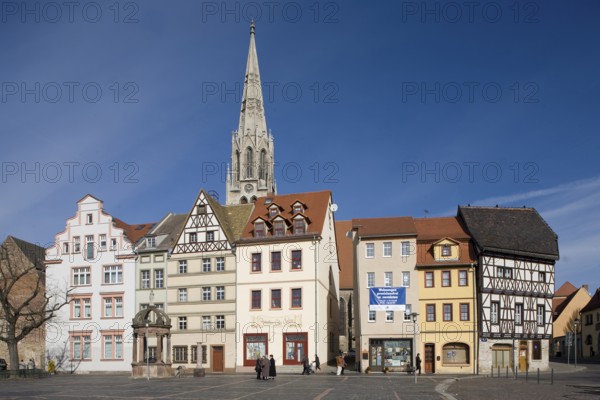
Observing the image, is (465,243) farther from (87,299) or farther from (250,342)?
(87,299)

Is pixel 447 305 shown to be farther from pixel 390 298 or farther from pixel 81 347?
pixel 81 347

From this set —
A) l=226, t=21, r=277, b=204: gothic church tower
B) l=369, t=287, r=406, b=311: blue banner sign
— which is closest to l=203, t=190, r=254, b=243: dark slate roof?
l=369, t=287, r=406, b=311: blue banner sign

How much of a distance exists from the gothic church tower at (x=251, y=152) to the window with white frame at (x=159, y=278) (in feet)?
197

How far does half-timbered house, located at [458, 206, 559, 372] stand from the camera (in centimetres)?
5553

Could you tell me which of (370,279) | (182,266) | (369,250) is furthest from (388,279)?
(182,266)

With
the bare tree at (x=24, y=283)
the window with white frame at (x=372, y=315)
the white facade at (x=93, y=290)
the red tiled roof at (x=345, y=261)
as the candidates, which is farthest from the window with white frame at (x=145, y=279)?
the red tiled roof at (x=345, y=261)

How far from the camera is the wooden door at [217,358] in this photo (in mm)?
58875

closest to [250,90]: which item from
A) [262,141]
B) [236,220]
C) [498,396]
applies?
[262,141]

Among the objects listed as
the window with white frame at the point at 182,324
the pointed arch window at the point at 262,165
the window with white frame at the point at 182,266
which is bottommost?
the window with white frame at the point at 182,324

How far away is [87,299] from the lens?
2504 inches

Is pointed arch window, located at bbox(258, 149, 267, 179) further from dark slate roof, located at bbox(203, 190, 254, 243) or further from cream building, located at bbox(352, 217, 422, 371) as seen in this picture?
cream building, located at bbox(352, 217, 422, 371)

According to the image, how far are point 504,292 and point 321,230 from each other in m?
15.0

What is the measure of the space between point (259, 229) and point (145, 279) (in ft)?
35.6

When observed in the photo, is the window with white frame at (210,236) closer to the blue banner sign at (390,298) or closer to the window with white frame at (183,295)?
the window with white frame at (183,295)
